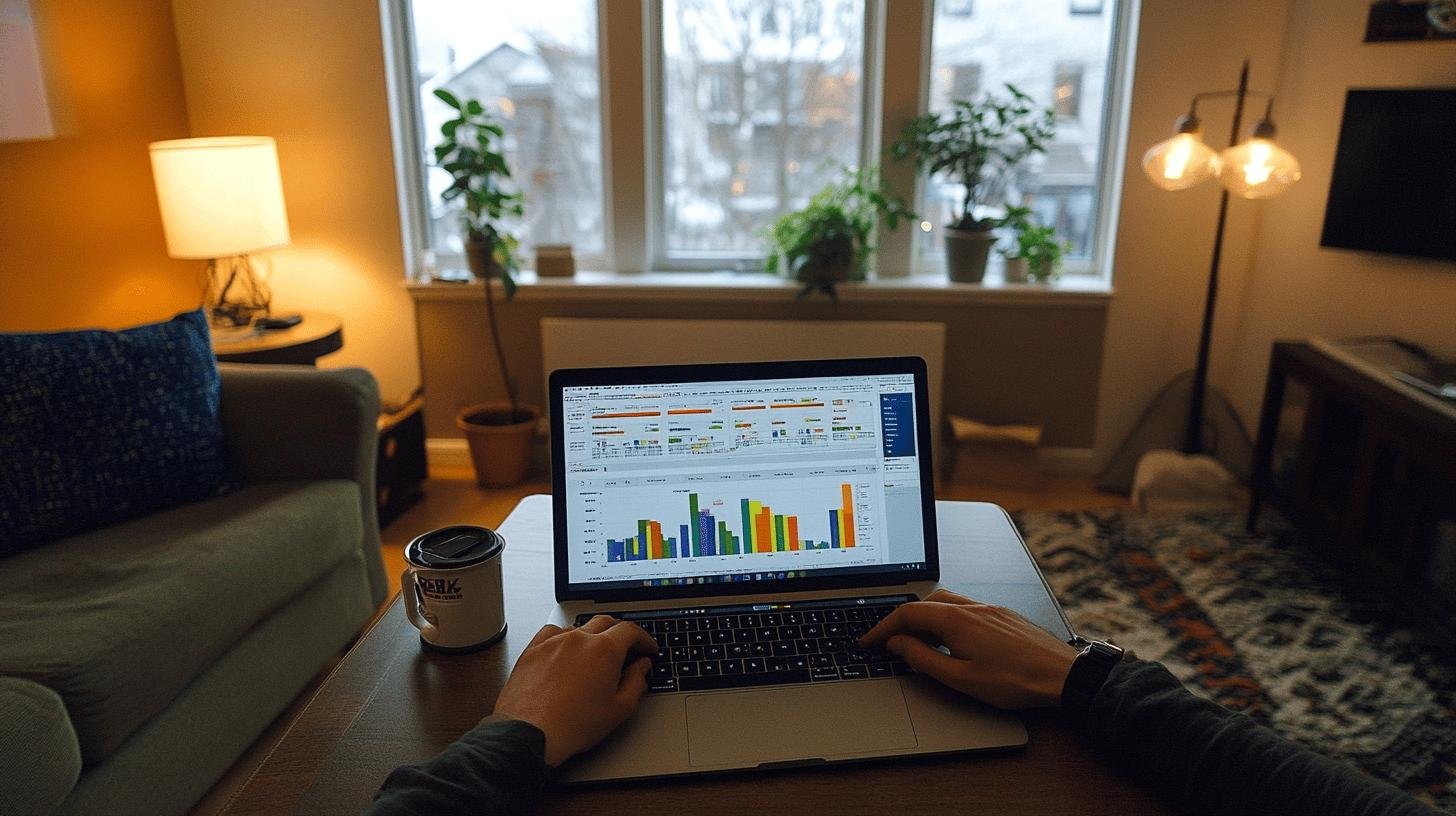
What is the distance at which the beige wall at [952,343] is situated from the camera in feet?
10.9

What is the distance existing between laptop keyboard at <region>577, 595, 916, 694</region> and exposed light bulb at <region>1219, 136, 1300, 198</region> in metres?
2.21

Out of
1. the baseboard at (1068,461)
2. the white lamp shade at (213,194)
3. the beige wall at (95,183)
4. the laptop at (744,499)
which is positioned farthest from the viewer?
the baseboard at (1068,461)

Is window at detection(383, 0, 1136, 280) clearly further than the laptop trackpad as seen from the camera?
Yes

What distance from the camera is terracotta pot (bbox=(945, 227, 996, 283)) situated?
3254 millimetres

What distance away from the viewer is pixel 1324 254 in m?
2.92

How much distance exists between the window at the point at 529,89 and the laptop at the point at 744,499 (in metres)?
2.54

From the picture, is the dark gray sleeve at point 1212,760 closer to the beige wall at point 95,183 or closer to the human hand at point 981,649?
the human hand at point 981,649

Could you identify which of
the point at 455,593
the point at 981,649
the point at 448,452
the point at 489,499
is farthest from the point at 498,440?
the point at 981,649

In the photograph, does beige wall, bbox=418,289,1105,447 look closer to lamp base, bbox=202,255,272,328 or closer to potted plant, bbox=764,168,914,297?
potted plant, bbox=764,168,914,297

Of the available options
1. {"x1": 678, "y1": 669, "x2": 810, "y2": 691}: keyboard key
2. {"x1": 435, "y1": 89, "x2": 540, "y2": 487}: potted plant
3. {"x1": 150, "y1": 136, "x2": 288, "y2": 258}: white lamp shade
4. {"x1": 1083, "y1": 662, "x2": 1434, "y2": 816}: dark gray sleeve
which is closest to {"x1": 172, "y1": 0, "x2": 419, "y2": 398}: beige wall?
{"x1": 435, "y1": 89, "x2": 540, "y2": 487}: potted plant

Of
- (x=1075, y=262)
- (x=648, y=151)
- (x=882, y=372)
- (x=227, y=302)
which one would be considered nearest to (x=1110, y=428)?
(x=1075, y=262)

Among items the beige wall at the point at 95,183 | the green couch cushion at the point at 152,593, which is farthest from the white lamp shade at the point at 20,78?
the green couch cushion at the point at 152,593

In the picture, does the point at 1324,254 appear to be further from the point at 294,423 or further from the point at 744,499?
the point at 294,423

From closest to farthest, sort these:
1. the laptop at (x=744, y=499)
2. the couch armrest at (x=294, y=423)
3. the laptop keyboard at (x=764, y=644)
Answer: the laptop keyboard at (x=764, y=644) → the laptop at (x=744, y=499) → the couch armrest at (x=294, y=423)
